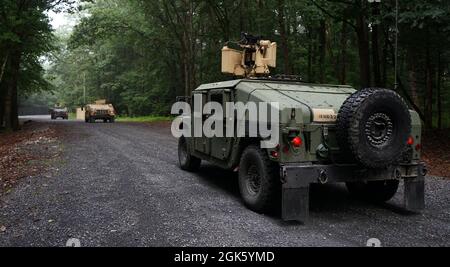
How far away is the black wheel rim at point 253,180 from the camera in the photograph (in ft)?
20.7

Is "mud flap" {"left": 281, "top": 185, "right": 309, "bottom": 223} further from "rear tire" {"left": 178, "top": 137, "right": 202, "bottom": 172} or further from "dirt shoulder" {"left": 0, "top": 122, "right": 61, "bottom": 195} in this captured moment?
"dirt shoulder" {"left": 0, "top": 122, "right": 61, "bottom": 195}

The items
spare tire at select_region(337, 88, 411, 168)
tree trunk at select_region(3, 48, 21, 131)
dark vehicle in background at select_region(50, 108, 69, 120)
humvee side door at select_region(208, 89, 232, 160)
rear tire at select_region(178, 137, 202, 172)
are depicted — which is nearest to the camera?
spare tire at select_region(337, 88, 411, 168)

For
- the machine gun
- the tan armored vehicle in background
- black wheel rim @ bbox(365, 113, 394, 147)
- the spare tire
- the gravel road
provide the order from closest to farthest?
1. the gravel road
2. the spare tire
3. black wheel rim @ bbox(365, 113, 394, 147)
4. the machine gun
5. the tan armored vehicle in background

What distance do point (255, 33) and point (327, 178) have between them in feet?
71.1

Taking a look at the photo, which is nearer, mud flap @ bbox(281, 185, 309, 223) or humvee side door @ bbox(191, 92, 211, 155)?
mud flap @ bbox(281, 185, 309, 223)

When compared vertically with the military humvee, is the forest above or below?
above

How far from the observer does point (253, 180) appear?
6438 millimetres

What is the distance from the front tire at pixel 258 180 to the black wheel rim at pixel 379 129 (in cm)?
139

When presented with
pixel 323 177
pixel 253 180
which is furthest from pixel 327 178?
pixel 253 180

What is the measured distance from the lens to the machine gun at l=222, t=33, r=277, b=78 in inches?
366

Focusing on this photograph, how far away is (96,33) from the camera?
101 ft

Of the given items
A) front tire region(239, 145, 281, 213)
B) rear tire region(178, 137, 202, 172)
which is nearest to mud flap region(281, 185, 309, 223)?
front tire region(239, 145, 281, 213)

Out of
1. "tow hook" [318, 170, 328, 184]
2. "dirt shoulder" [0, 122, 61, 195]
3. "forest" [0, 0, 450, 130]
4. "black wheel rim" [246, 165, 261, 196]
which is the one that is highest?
"forest" [0, 0, 450, 130]

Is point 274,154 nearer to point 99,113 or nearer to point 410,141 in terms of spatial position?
point 410,141
